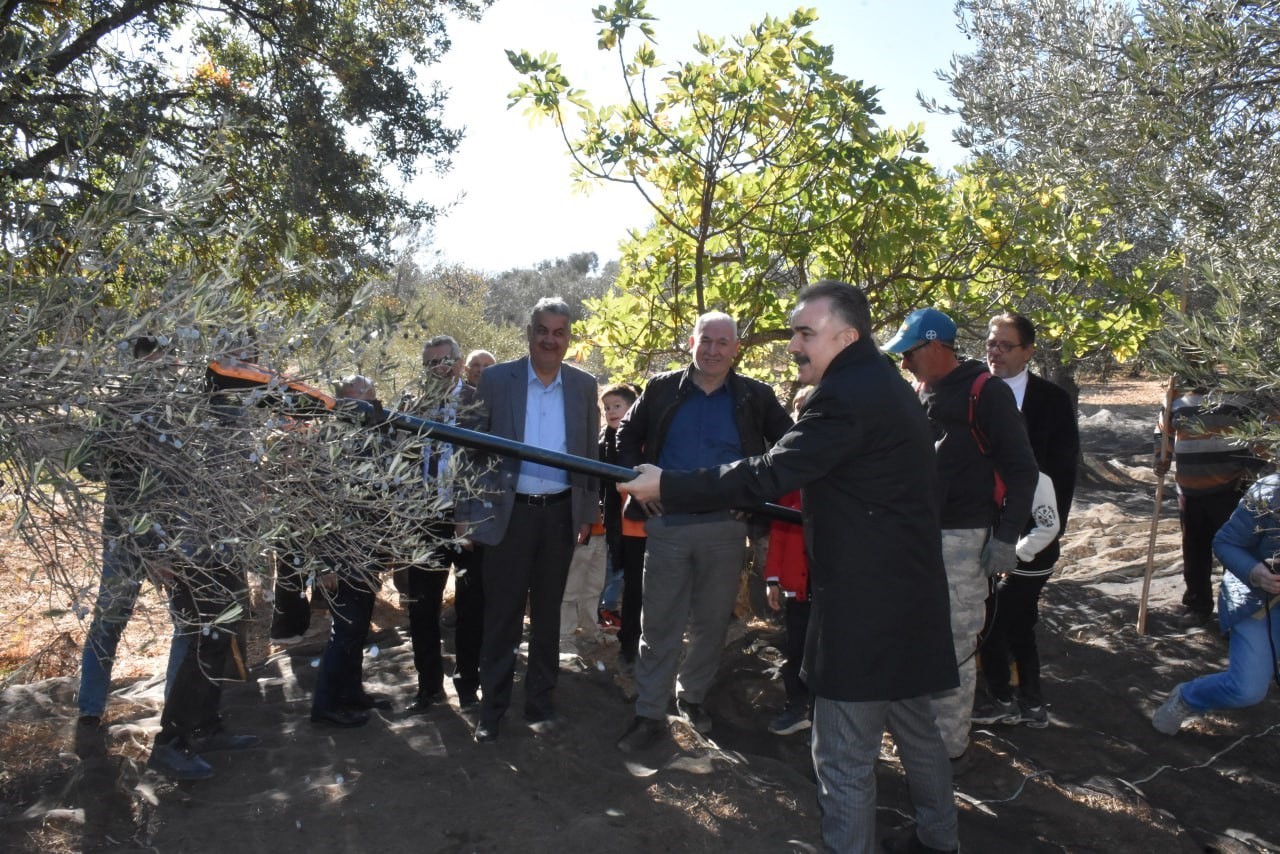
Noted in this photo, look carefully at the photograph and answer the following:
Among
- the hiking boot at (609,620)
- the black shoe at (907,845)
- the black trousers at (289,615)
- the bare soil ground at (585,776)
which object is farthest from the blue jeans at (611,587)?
the black shoe at (907,845)

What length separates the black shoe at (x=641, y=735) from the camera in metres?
5.35

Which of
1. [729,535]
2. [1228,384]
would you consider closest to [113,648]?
[729,535]

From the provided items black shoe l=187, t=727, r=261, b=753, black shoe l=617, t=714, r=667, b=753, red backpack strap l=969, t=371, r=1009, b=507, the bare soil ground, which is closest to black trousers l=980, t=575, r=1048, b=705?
the bare soil ground

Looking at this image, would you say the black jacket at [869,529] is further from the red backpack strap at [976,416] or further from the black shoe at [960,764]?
the black shoe at [960,764]

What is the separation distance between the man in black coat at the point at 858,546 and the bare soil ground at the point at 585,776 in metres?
0.66

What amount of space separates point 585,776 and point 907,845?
151cm

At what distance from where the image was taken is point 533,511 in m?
5.43

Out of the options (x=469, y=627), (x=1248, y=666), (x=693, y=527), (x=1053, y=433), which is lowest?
(x=1248, y=666)

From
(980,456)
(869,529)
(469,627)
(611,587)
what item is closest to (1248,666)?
(980,456)

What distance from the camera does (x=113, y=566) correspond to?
10.6 ft

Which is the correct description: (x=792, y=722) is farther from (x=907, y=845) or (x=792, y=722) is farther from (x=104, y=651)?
(x=104, y=651)

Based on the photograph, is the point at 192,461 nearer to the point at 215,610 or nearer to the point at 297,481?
the point at 297,481

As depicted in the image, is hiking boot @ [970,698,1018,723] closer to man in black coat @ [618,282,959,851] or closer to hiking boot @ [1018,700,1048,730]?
hiking boot @ [1018,700,1048,730]

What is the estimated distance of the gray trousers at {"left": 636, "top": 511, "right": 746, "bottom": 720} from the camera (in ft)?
17.9
